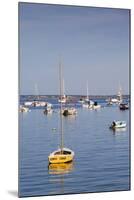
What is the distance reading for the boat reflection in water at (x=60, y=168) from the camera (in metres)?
5.34

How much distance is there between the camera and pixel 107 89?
18.3ft

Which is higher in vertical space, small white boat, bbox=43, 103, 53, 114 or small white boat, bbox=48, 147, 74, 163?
small white boat, bbox=43, 103, 53, 114

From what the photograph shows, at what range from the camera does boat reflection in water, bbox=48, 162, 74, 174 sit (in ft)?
17.5

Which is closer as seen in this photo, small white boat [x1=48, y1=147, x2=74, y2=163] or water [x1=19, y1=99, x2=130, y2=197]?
water [x1=19, y1=99, x2=130, y2=197]

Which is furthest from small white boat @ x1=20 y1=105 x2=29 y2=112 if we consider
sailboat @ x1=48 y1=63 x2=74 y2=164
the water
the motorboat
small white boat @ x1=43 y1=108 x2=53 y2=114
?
the motorboat

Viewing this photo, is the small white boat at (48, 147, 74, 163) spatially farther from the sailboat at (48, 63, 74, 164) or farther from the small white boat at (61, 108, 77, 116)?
the small white boat at (61, 108, 77, 116)

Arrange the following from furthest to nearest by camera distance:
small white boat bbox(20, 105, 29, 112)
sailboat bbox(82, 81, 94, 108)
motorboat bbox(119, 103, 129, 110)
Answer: motorboat bbox(119, 103, 129, 110)
sailboat bbox(82, 81, 94, 108)
small white boat bbox(20, 105, 29, 112)

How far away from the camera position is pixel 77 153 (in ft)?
17.9

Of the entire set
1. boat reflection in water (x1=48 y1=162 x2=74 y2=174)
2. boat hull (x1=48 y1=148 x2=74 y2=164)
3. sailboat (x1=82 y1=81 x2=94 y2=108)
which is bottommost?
boat reflection in water (x1=48 y1=162 x2=74 y2=174)

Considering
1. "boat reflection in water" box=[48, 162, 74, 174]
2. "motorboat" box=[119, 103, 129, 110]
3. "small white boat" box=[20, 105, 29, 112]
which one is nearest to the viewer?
"small white boat" box=[20, 105, 29, 112]

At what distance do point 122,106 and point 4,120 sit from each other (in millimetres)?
1255

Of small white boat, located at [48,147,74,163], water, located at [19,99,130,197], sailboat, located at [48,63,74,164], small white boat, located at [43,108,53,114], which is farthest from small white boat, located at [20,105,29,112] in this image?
small white boat, located at [48,147,74,163]

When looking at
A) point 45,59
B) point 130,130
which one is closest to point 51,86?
point 45,59

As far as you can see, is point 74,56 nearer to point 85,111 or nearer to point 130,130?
point 85,111
